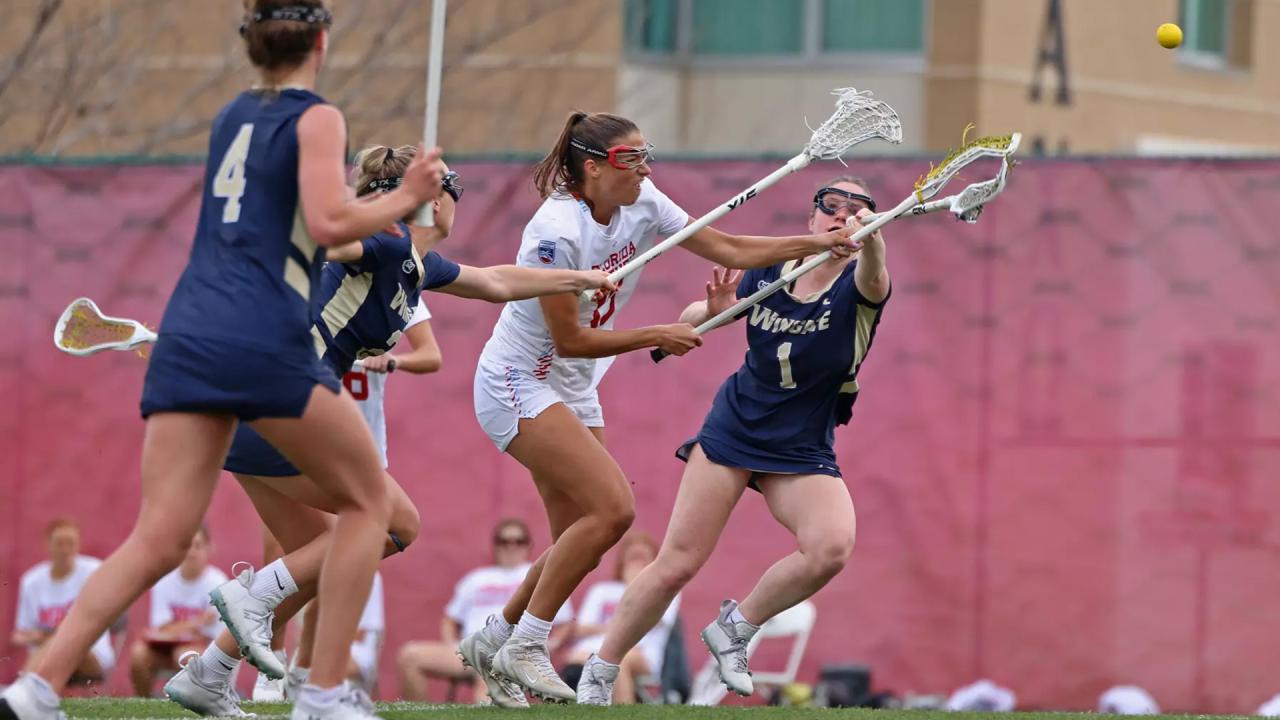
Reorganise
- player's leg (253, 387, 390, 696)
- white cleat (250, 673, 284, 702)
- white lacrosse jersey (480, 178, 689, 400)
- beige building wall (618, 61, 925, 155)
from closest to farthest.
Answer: player's leg (253, 387, 390, 696)
white lacrosse jersey (480, 178, 689, 400)
white cleat (250, 673, 284, 702)
beige building wall (618, 61, 925, 155)

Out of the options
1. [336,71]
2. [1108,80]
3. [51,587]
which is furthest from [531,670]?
[1108,80]

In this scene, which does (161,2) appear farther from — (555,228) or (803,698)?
(555,228)

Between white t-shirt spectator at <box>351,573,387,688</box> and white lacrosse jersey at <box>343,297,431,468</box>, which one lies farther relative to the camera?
white t-shirt spectator at <box>351,573,387,688</box>

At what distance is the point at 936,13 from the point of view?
16.0 m

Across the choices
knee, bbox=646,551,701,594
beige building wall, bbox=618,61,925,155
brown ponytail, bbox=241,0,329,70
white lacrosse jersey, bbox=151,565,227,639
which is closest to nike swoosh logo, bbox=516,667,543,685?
knee, bbox=646,551,701,594

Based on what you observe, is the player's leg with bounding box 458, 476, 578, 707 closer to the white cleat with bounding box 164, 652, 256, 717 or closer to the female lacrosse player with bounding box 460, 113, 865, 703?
the female lacrosse player with bounding box 460, 113, 865, 703

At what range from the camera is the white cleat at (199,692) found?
243 inches

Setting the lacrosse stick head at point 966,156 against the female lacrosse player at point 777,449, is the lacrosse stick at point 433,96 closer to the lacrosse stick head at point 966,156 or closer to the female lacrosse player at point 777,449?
the female lacrosse player at point 777,449

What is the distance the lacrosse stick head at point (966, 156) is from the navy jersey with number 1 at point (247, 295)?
271 cm

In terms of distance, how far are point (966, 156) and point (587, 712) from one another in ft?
7.51

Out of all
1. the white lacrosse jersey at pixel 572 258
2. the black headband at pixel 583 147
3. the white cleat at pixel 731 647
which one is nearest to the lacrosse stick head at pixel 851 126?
the white lacrosse jersey at pixel 572 258

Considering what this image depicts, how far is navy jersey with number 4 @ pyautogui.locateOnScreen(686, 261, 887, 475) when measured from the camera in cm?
694

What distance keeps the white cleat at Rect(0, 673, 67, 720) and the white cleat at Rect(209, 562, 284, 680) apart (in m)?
1.18

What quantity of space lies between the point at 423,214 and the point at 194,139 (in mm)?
10119
